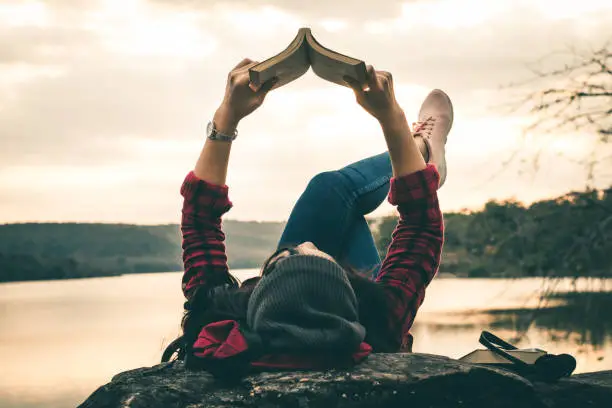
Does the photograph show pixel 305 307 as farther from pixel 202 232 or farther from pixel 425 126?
pixel 425 126

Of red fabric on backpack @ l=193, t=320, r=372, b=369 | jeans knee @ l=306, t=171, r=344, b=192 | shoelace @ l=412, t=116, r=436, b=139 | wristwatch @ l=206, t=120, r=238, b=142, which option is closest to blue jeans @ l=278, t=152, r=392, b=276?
jeans knee @ l=306, t=171, r=344, b=192

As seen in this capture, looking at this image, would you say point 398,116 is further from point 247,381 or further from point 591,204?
point 591,204

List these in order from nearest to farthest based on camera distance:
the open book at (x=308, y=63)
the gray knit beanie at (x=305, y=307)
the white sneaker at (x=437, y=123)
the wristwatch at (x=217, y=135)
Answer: the gray knit beanie at (x=305, y=307) → the open book at (x=308, y=63) → the wristwatch at (x=217, y=135) → the white sneaker at (x=437, y=123)

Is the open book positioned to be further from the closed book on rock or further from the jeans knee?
the closed book on rock

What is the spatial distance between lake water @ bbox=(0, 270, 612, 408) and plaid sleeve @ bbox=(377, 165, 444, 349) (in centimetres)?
52

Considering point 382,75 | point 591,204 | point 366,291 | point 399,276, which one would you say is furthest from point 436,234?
point 591,204

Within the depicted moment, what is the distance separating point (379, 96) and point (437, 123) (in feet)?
3.47

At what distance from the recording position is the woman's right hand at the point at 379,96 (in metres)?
1.42

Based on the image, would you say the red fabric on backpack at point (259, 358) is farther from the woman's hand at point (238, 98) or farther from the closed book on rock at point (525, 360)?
the woman's hand at point (238, 98)

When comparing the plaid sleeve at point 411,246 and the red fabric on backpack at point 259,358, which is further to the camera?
the plaid sleeve at point 411,246

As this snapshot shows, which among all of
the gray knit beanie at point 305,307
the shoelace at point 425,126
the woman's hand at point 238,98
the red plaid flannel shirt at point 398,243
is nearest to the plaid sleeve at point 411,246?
the red plaid flannel shirt at point 398,243

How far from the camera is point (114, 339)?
68.7ft

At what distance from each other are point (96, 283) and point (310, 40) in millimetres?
66061

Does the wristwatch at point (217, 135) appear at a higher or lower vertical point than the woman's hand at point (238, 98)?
lower
